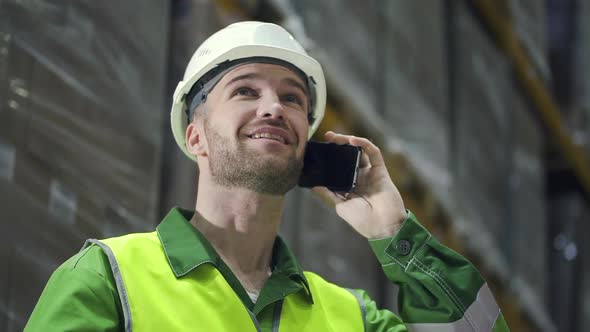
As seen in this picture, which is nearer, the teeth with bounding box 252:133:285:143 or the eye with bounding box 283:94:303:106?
the teeth with bounding box 252:133:285:143

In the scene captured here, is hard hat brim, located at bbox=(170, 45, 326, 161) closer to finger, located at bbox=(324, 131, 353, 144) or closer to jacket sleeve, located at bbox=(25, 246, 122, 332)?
finger, located at bbox=(324, 131, 353, 144)

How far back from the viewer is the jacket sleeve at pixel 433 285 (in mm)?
2873

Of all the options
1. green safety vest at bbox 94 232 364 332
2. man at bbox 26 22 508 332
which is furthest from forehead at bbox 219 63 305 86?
green safety vest at bbox 94 232 364 332

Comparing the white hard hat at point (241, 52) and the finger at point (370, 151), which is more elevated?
the white hard hat at point (241, 52)

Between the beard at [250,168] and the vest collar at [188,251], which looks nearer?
the vest collar at [188,251]

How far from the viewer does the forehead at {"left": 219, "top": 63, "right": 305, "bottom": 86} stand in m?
3.11

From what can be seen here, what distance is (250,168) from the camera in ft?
9.69

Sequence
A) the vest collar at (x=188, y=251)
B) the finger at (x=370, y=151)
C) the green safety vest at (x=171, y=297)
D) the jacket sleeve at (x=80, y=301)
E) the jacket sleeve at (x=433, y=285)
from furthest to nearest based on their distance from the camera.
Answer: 1. the finger at (x=370, y=151)
2. the jacket sleeve at (x=433, y=285)
3. the vest collar at (x=188, y=251)
4. the green safety vest at (x=171, y=297)
5. the jacket sleeve at (x=80, y=301)

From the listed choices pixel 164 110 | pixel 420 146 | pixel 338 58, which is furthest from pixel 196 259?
pixel 420 146

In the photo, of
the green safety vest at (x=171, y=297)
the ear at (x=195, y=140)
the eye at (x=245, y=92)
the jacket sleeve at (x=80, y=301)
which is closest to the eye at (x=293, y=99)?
the eye at (x=245, y=92)

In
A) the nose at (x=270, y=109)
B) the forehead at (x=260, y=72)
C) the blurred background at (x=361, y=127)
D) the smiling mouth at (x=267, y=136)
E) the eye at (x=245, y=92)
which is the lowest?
the blurred background at (x=361, y=127)

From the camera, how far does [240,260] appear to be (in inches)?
118

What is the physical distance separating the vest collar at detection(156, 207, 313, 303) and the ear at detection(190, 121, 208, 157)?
199 millimetres

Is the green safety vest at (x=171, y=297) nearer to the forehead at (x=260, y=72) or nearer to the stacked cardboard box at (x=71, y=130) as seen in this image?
the forehead at (x=260, y=72)
